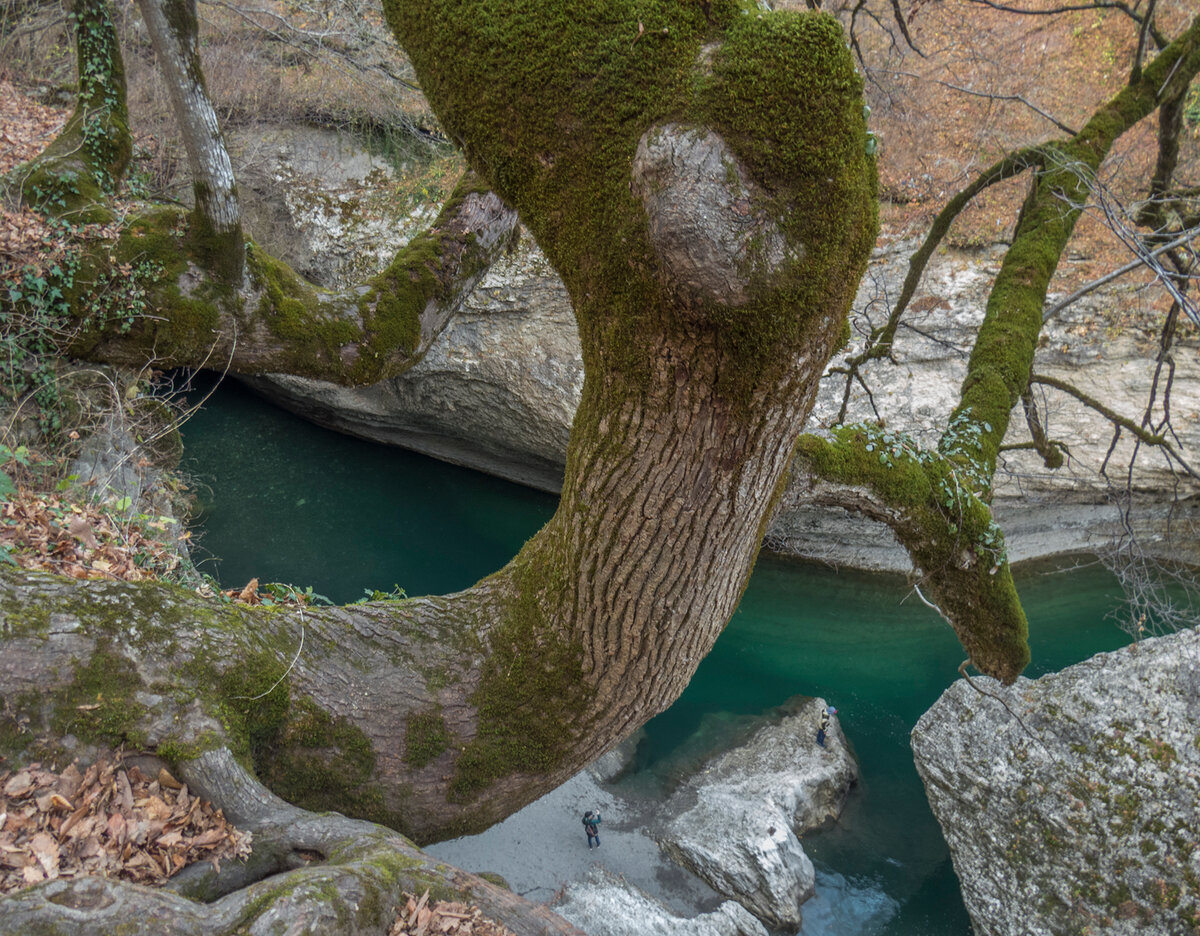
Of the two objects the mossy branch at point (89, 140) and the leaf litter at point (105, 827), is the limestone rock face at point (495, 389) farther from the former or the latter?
the leaf litter at point (105, 827)

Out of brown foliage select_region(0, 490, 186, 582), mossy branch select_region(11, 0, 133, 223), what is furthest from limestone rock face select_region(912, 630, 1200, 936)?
mossy branch select_region(11, 0, 133, 223)

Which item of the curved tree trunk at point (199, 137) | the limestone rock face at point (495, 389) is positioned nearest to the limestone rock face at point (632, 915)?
the limestone rock face at point (495, 389)

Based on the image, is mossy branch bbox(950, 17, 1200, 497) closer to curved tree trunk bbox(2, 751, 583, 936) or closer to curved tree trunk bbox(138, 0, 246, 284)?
curved tree trunk bbox(2, 751, 583, 936)

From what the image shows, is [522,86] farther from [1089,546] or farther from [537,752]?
[1089,546]

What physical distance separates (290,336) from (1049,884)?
6262mm

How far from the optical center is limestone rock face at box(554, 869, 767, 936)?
523 cm

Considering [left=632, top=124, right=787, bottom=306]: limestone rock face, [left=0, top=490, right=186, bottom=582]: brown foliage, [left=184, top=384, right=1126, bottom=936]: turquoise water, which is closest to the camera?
[left=632, top=124, right=787, bottom=306]: limestone rock face

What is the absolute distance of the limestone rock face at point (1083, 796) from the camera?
4.69 m

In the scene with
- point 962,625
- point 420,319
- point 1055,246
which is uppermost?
point 1055,246

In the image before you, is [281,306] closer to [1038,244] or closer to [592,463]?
[592,463]

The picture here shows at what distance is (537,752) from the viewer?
220cm

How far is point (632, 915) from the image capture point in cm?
537

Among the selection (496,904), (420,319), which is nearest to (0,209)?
(420,319)

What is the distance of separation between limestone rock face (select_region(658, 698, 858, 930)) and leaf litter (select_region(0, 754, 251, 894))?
538cm
